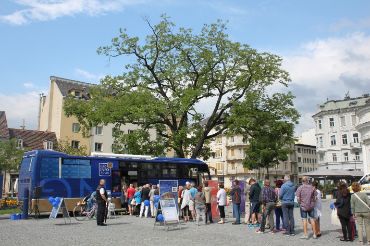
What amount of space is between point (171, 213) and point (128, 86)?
18635 millimetres

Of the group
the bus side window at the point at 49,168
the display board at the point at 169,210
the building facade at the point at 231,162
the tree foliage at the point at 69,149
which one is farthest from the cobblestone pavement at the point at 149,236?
the building facade at the point at 231,162

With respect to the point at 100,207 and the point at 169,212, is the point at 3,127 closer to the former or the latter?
the point at 100,207

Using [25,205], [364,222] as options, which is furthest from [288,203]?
[25,205]

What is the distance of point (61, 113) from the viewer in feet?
216

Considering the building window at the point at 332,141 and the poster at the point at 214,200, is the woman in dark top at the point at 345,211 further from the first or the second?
the building window at the point at 332,141

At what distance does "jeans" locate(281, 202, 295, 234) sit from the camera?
563 inches

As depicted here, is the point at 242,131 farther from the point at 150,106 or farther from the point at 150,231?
the point at 150,231

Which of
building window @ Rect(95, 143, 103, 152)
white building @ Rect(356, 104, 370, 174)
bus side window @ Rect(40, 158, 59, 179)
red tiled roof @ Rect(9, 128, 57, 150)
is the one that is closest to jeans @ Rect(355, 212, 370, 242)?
bus side window @ Rect(40, 158, 59, 179)

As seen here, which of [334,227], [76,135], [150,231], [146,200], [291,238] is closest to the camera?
[291,238]

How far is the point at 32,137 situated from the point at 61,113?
562cm

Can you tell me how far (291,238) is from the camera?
13633 millimetres

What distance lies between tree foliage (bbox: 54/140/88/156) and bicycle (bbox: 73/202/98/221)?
101 ft

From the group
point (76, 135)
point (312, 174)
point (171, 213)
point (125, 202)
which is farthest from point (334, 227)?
point (76, 135)

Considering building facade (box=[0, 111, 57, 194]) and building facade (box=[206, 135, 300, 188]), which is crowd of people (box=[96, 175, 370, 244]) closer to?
building facade (box=[0, 111, 57, 194])
